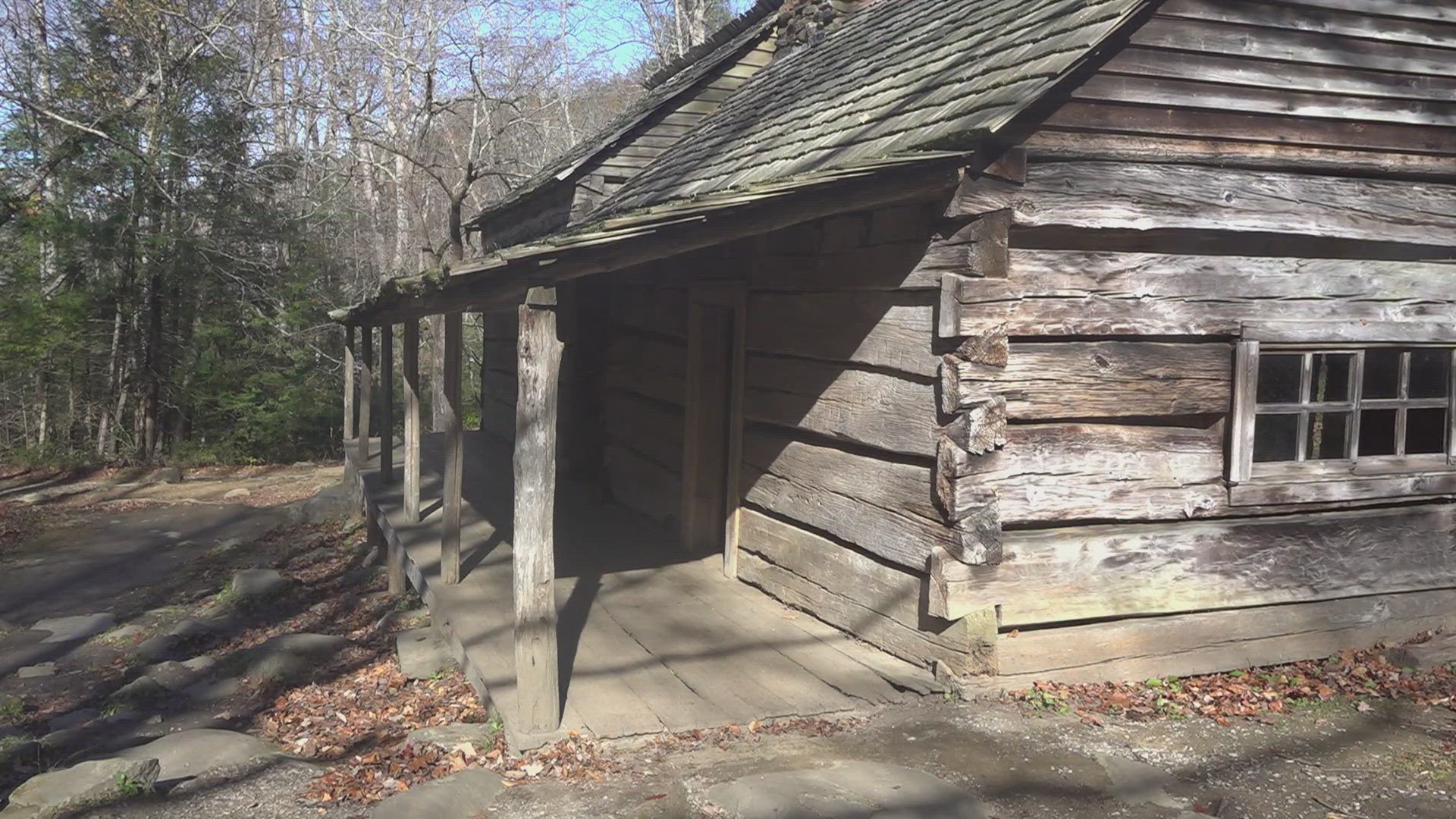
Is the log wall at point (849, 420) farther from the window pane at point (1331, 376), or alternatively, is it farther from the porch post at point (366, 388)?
the porch post at point (366, 388)

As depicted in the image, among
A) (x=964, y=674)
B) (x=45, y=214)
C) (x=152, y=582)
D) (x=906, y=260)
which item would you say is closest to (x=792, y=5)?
(x=906, y=260)

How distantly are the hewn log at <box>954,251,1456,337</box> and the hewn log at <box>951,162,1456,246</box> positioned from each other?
170mm

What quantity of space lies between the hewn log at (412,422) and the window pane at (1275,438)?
7.28 metres

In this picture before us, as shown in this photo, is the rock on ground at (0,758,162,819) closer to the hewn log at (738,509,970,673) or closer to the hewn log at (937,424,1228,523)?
the hewn log at (738,509,970,673)

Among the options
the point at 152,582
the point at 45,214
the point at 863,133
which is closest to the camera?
the point at 863,133

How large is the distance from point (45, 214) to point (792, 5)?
1353cm

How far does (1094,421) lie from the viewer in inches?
212

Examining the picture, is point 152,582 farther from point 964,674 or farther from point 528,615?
point 964,674

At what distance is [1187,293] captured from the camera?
17.8 ft

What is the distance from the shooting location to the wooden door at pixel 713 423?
24.1ft

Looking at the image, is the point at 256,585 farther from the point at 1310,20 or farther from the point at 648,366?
the point at 1310,20

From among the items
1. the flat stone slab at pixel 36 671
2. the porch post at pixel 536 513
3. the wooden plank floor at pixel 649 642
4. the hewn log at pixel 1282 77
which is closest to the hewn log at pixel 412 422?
the wooden plank floor at pixel 649 642

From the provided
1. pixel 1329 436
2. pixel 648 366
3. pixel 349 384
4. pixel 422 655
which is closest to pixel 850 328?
pixel 648 366

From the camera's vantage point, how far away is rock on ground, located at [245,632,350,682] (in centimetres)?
757
